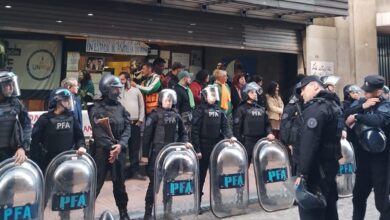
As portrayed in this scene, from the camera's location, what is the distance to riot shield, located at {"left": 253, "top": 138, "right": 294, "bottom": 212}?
6.26 meters

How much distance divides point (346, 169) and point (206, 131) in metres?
2.43

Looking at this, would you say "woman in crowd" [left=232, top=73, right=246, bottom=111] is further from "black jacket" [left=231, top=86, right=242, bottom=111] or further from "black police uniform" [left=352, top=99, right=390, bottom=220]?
"black police uniform" [left=352, top=99, right=390, bottom=220]

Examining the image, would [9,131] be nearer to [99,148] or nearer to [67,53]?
[99,148]

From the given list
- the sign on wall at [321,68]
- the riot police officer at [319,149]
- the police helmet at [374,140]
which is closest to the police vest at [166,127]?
the riot police officer at [319,149]

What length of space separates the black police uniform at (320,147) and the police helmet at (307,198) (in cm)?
11

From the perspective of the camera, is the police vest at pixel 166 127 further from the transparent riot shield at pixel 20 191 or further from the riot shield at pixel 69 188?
the transparent riot shield at pixel 20 191

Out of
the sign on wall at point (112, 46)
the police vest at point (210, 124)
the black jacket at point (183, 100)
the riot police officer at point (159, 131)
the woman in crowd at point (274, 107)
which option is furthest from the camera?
the sign on wall at point (112, 46)

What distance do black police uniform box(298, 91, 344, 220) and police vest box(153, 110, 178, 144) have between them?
205 centimetres

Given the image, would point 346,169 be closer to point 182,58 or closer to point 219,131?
point 219,131

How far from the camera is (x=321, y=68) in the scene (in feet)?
38.7

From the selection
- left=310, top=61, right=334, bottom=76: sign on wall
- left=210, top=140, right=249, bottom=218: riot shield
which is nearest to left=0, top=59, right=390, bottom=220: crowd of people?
left=210, top=140, right=249, bottom=218: riot shield

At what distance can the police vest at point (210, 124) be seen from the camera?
6.34m

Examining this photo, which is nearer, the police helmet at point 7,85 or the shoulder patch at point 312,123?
the shoulder patch at point 312,123

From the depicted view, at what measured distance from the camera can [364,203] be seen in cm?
532
